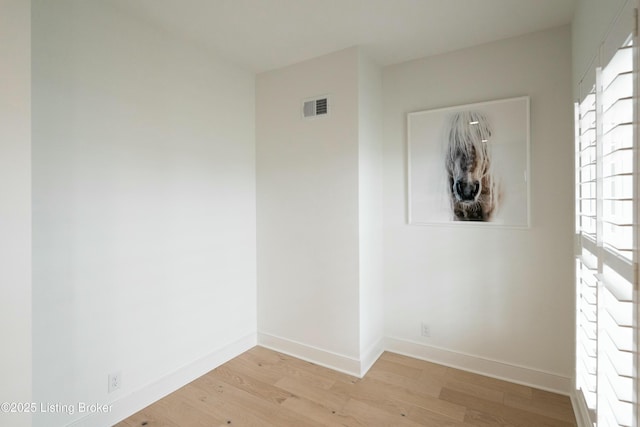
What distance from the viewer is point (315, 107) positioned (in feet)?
9.12

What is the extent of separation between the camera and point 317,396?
233 centimetres

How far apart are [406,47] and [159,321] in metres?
2.82

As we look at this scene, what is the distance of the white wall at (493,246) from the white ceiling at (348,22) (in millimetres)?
217

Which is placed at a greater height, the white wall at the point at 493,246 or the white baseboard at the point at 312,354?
the white wall at the point at 493,246

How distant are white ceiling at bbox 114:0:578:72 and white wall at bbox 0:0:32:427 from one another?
0.92m

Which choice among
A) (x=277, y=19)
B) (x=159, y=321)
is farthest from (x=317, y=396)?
(x=277, y=19)

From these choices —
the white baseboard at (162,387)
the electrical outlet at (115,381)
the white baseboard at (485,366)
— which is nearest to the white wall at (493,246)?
the white baseboard at (485,366)

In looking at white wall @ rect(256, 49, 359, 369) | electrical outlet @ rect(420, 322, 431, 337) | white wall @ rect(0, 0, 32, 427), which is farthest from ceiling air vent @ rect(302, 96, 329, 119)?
electrical outlet @ rect(420, 322, 431, 337)

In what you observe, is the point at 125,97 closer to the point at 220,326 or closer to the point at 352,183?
the point at 352,183

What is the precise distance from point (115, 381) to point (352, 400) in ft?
5.12

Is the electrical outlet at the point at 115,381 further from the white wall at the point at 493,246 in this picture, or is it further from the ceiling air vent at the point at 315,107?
the ceiling air vent at the point at 315,107

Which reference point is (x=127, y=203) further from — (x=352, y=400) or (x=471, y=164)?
(x=471, y=164)

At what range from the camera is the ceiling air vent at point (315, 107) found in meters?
2.72

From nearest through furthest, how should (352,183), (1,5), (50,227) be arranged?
(1,5), (50,227), (352,183)
